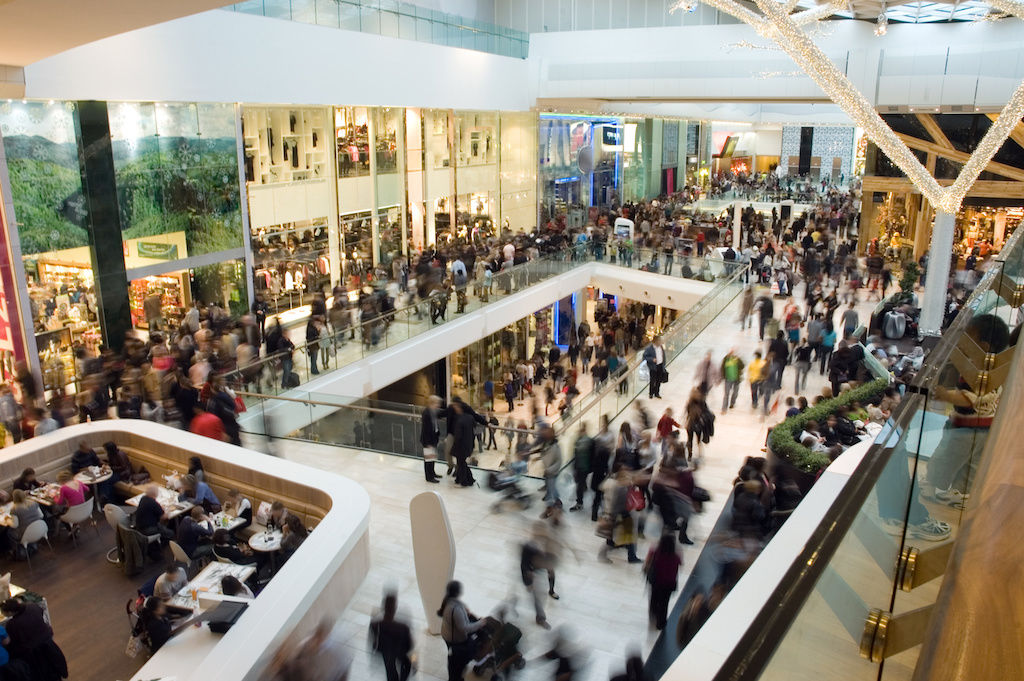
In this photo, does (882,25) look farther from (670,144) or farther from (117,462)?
(670,144)

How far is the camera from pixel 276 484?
9141mm

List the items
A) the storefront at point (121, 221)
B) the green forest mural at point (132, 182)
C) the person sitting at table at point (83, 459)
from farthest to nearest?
the storefront at point (121, 221) < the green forest mural at point (132, 182) < the person sitting at table at point (83, 459)

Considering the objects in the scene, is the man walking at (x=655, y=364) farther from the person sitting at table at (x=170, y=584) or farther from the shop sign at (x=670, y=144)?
the shop sign at (x=670, y=144)

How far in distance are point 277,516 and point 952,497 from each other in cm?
692

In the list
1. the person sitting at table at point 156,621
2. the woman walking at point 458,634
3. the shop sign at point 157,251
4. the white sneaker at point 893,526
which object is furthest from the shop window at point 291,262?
the white sneaker at point 893,526

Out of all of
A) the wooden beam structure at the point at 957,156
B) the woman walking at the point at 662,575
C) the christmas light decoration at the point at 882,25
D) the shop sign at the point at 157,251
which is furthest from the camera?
the wooden beam structure at the point at 957,156

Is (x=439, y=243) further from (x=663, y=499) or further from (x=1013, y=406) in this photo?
(x=1013, y=406)

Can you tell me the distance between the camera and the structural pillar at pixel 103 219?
14438mm

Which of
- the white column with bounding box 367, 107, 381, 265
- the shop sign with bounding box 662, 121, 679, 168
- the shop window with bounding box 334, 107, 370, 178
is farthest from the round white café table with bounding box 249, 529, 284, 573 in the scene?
the shop sign with bounding box 662, 121, 679, 168

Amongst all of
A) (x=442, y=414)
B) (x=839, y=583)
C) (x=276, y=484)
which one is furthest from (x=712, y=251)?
(x=839, y=583)

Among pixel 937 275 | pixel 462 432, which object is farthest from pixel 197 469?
pixel 937 275

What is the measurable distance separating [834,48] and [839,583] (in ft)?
73.7

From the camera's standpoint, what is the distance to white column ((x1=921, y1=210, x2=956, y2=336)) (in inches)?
Answer: 714

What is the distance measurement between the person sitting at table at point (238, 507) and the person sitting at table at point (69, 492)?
5.80 ft
